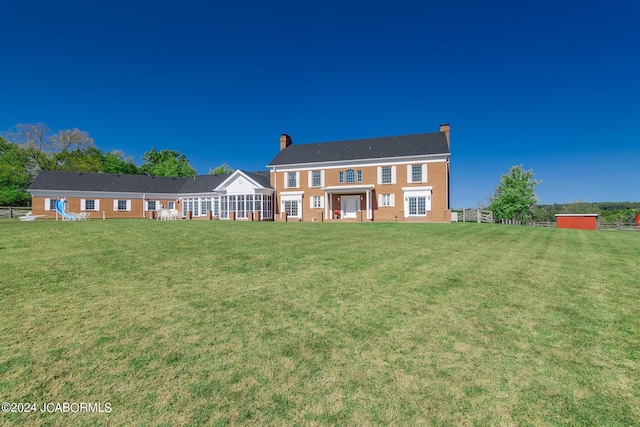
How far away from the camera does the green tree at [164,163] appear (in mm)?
63750

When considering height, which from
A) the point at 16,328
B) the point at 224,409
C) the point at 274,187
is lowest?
the point at 224,409

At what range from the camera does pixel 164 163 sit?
63781mm

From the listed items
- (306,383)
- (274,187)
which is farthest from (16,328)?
(274,187)

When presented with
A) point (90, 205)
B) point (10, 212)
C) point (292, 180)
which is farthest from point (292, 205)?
point (10, 212)

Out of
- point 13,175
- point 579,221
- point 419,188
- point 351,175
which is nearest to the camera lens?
point 579,221

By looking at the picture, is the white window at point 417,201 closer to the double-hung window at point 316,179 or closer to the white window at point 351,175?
the white window at point 351,175

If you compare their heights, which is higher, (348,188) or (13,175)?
(13,175)

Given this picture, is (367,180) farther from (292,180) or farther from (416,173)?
(292,180)

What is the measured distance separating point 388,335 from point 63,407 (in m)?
3.58

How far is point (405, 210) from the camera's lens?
31.3 metres

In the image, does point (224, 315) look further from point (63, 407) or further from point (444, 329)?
point (444, 329)

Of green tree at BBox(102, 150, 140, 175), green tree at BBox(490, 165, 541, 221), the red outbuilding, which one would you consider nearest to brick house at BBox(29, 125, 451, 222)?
the red outbuilding

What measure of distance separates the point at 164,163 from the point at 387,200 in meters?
52.0

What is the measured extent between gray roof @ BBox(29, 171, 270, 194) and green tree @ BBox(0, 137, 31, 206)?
884cm
